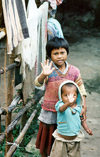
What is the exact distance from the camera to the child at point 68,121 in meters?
3.24

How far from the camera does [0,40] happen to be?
310 centimetres

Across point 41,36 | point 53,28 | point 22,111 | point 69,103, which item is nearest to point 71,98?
point 69,103

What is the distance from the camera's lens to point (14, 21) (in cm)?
299

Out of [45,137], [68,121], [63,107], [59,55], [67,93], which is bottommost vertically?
[45,137]

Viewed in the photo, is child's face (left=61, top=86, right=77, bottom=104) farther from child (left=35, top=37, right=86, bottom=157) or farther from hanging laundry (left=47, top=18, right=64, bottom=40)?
hanging laundry (left=47, top=18, right=64, bottom=40)

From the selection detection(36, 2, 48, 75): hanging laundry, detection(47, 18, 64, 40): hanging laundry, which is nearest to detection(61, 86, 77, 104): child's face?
detection(36, 2, 48, 75): hanging laundry

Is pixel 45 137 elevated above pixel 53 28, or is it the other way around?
pixel 53 28

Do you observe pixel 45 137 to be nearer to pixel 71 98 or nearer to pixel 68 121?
pixel 68 121

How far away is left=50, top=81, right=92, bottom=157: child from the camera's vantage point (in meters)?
3.24

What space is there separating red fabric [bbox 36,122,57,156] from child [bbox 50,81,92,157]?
0.19 meters

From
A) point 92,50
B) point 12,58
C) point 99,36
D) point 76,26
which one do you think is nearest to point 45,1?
point 12,58

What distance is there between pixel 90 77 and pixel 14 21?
17.3 ft

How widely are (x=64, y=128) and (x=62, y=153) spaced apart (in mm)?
296

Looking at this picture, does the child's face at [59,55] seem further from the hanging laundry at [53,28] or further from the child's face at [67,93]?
the hanging laundry at [53,28]
